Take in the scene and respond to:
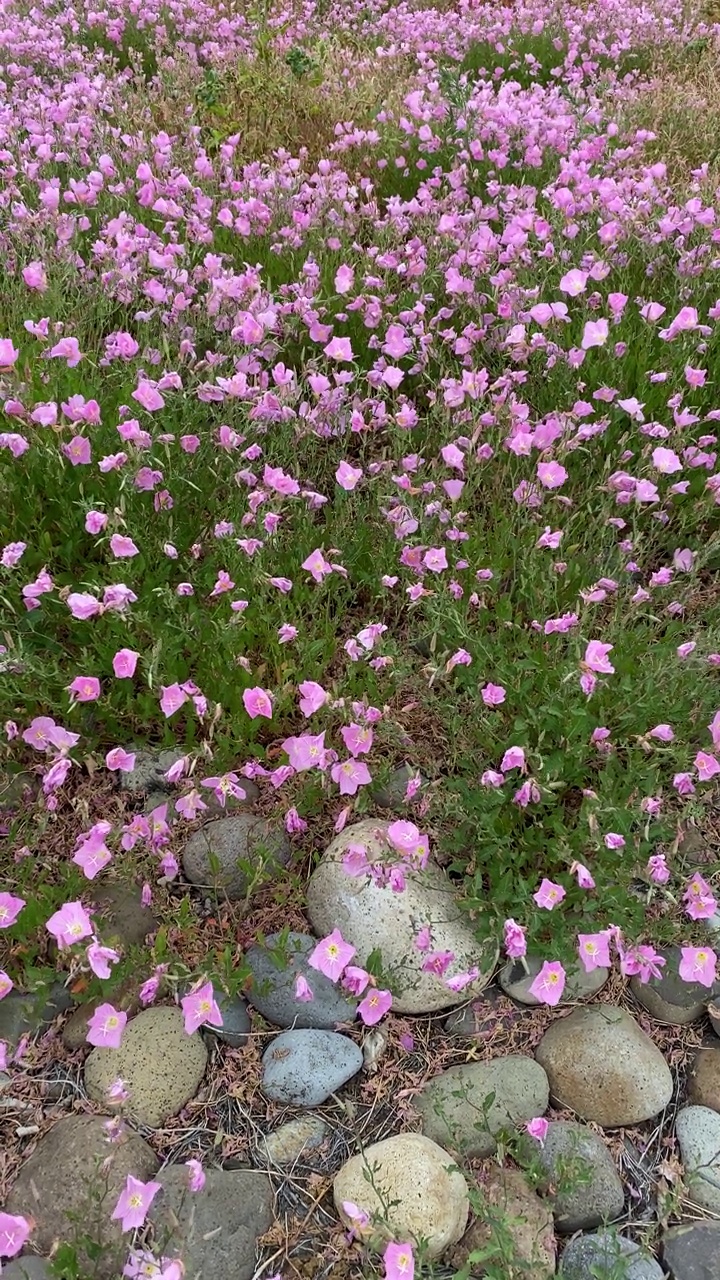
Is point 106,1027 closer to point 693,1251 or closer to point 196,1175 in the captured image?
point 196,1175

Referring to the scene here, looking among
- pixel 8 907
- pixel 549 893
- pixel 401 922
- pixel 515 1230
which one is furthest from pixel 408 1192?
pixel 8 907

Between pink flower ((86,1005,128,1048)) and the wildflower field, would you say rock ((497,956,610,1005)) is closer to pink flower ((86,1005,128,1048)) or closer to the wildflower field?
the wildflower field

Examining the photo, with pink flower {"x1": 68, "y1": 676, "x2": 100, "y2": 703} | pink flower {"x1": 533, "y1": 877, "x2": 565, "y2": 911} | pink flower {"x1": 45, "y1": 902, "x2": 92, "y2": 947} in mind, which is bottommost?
pink flower {"x1": 45, "y1": 902, "x2": 92, "y2": 947}

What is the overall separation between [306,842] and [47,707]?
87cm

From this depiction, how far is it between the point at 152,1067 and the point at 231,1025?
0.21 m

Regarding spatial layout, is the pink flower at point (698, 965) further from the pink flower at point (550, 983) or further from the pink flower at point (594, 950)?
Result: the pink flower at point (550, 983)

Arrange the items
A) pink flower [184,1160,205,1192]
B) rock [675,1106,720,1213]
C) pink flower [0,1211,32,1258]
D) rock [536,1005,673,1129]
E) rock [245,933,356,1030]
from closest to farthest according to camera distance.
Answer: pink flower [0,1211,32,1258] < pink flower [184,1160,205,1192] < rock [675,1106,720,1213] < rock [536,1005,673,1129] < rock [245,933,356,1030]

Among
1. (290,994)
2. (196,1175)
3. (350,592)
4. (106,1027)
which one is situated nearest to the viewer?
(196,1175)

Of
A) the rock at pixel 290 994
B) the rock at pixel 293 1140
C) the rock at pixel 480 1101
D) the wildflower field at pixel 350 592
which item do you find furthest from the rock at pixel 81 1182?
the rock at pixel 480 1101

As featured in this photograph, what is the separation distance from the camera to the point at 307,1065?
2.18m

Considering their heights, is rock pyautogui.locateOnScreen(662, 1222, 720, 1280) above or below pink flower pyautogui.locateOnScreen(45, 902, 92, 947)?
below

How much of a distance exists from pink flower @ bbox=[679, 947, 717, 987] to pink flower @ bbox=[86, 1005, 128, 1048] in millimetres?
1386

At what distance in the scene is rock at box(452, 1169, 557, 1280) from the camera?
184cm

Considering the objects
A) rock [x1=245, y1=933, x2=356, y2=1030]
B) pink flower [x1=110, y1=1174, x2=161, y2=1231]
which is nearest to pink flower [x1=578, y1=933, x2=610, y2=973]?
rock [x1=245, y1=933, x2=356, y2=1030]
